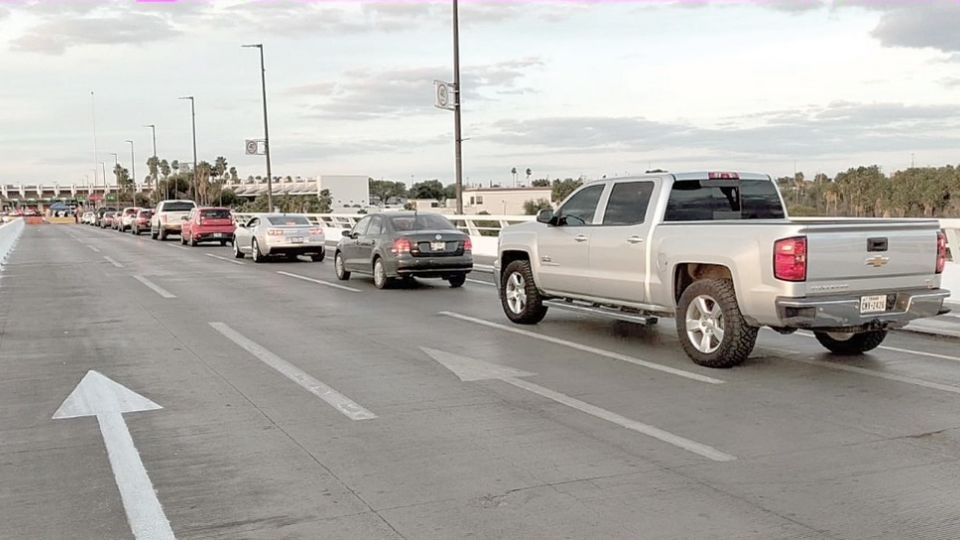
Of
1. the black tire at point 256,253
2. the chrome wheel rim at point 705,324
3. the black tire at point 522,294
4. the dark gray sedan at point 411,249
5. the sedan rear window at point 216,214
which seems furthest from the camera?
the sedan rear window at point 216,214

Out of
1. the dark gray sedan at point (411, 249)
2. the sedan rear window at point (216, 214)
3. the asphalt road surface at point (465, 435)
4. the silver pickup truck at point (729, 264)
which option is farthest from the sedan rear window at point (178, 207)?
the silver pickup truck at point (729, 264)

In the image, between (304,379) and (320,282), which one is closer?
(304,379)

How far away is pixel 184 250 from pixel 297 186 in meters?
108

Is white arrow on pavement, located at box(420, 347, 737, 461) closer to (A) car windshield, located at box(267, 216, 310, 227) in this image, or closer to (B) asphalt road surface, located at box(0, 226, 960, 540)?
(B) asphalt road surface, located at box(0, 226, 960, 540)

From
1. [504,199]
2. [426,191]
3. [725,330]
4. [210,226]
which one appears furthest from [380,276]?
[426,191]

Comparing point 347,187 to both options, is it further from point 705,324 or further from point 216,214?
point 705,324

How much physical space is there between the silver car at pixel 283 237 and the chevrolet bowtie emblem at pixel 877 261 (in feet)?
61.1

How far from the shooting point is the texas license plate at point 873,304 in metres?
7.94

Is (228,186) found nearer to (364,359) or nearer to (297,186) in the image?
(297,186)

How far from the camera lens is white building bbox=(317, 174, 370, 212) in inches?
4254

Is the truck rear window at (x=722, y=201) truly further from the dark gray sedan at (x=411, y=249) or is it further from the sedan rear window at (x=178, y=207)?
the sedan rear window at (x=178, y=207)

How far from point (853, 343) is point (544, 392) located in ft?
12.5

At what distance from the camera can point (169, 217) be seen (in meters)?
40.8

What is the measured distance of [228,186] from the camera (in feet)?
484
